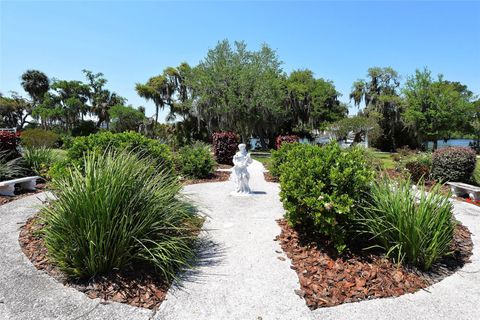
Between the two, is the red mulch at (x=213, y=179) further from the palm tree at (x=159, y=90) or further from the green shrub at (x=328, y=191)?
the palm tree at (x=159, y=90)

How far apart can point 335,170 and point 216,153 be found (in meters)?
11.1

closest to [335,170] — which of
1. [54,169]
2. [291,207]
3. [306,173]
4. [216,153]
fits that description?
[306,173]

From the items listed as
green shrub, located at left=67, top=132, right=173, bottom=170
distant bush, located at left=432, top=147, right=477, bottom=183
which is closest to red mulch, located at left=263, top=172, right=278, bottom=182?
green shrub, located at left=67, top=132, right=173, bottom=170

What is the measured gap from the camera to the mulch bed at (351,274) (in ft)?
8.79

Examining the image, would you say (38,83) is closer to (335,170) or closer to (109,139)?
(109,139)

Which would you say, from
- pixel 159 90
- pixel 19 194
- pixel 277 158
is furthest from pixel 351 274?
pixel 159 90

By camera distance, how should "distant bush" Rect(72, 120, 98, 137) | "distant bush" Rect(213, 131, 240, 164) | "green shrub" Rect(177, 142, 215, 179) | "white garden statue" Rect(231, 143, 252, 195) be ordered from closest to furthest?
1. "white garden statue" Rect(231, 143, 252, 195)
2. "green shrub" Rect(177, 142, 215, 179)
3. "distant bush" Rect(213, 131, 240, 164)
4. "distant bush" Rect(72, 120, 98, 137)

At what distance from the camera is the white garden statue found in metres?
6.58

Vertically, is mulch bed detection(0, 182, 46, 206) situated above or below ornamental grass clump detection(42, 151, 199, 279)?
below

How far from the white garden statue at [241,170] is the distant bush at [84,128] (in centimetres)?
3267

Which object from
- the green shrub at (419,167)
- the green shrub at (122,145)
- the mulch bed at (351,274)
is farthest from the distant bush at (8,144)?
the green shrub at (419,167)

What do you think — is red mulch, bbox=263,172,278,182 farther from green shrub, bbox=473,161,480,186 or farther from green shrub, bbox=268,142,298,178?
green shrub, bbox=473,161,480,186

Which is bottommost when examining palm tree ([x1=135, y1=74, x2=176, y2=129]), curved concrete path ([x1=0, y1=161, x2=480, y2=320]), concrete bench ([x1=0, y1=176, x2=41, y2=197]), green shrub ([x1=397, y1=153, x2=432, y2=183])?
curved concrete path ([x1=0, y1=161, x2=480, y2=320])

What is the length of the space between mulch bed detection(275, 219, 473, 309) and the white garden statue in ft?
9.96
